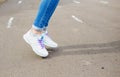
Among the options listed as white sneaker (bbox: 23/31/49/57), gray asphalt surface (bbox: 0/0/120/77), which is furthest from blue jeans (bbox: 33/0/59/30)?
gray asphalt surface (bbox: 0/0/120/77)

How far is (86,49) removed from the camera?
5.95m

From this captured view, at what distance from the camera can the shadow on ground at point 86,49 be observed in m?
5.72

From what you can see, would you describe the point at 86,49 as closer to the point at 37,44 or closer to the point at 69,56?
the point at 69,56

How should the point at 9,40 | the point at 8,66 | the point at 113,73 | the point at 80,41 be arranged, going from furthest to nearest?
the point at 9,40
the point at 80,41
the point at 8,66
the point at 113,73

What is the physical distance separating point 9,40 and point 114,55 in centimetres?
239

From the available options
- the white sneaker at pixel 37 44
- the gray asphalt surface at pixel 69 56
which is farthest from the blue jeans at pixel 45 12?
the gray asphalt surface at pixel 69 56

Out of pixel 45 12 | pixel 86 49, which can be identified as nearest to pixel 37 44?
pixel 45 12

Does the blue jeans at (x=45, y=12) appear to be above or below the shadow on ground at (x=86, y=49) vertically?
above

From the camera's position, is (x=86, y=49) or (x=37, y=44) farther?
(x=86, y=49)

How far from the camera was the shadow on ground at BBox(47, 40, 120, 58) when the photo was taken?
5723mm

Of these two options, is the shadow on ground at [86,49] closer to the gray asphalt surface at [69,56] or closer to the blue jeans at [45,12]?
the gray asphalt surface at [69,56]

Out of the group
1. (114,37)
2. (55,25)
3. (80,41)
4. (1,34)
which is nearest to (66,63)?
(80,41)

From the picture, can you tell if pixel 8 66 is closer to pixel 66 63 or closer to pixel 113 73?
pixel 66 63

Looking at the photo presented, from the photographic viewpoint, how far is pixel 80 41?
21.9 ft
